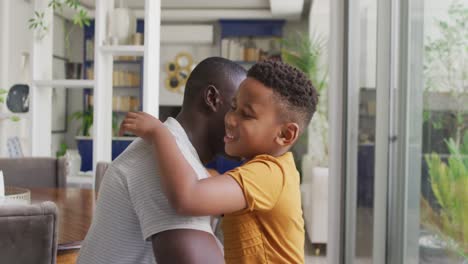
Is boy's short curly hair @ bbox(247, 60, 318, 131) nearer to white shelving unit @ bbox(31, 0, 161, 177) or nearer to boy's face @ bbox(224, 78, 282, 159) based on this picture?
boy's face @ bbox(224, 78, 282, 159)

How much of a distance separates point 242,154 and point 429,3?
121 centimetres

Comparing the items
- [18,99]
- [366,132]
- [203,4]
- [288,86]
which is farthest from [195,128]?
[203,4]

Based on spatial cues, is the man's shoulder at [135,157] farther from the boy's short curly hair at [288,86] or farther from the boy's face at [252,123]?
the boy's short curly hair at [288,86]

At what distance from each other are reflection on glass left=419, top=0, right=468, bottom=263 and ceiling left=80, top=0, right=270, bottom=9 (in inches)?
266

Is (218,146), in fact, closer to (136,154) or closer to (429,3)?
(136,154)

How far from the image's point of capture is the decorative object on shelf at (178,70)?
9523 mm

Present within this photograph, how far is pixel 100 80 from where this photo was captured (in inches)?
147

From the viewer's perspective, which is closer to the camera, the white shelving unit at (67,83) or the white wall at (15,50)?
the white shelving unit at (67,83)

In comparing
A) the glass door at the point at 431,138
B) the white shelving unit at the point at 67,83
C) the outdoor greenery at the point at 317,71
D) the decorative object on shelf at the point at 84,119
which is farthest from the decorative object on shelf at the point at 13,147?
the decorative object on shelf at the point at 84,119

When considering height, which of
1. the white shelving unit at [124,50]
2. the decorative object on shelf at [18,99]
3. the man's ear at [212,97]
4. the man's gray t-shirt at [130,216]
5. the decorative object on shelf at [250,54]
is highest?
the decorative object on shelf at [250,54]

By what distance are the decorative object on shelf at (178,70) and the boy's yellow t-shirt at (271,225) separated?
8.53 metres

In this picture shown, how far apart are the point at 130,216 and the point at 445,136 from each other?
129 centimetres

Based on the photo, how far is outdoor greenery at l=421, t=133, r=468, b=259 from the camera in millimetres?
1638

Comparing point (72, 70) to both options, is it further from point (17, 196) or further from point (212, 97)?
point (212, 97)
